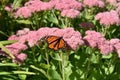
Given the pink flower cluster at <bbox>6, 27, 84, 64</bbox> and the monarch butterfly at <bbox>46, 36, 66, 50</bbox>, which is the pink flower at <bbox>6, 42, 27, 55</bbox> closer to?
the pink flower cluster at <bbox>6, 27, 84, 64</bbox>

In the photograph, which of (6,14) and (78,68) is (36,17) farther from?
(78,68)

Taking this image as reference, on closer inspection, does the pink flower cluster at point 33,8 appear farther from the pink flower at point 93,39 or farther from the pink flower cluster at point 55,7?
the pink flower at point 93,39

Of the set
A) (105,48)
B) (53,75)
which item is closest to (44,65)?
(53,75)

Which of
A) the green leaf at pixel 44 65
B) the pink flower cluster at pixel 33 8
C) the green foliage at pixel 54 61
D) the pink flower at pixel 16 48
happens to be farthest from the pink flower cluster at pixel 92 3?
the pink flower at pixel 16 48

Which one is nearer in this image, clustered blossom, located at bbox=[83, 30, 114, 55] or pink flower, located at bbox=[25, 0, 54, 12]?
clustered blossom, located at bbox=[83, 30, 114, 55]

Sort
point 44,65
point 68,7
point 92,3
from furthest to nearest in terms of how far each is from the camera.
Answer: point 92,3, point 68,7, point 44,65

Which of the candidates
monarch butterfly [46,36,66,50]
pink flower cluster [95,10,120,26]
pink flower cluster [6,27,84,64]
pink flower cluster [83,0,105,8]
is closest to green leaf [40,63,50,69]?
pink flower cluster [6,27,84,64]

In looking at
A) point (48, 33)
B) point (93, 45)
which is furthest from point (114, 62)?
point (48, 33)

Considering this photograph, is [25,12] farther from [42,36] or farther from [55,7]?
[42,36]
